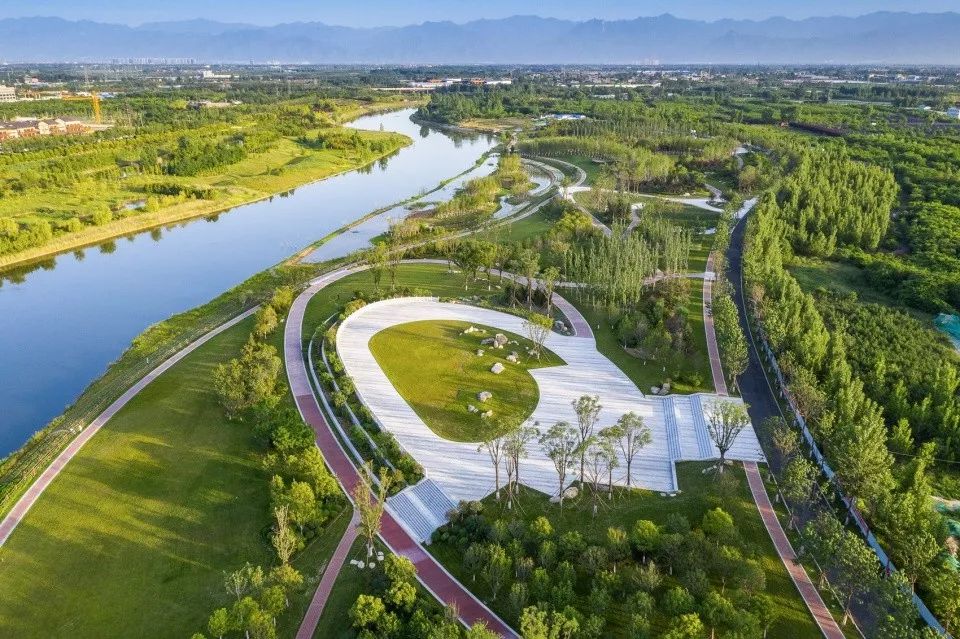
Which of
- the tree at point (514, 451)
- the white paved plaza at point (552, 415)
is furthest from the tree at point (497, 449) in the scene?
the white paved plaza at point (552, 415)

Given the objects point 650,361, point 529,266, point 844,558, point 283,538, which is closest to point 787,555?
point 844,558

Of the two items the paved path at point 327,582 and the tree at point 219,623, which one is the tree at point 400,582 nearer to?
the paved path at point 327,582

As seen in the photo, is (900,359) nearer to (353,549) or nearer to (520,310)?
(520,310)

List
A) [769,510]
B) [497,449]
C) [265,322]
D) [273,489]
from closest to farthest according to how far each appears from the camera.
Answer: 1. [273,489]
2. [769,510]
3. [497,449]
4. [265,322]

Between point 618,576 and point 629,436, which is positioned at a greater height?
point 629,436

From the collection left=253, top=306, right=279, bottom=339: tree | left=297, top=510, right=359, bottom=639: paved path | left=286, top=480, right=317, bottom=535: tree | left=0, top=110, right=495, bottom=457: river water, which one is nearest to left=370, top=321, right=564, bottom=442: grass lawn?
left=253, top=306, right=279, bottom=339: tree

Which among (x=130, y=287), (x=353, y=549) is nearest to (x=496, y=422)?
(x=353, y=549)

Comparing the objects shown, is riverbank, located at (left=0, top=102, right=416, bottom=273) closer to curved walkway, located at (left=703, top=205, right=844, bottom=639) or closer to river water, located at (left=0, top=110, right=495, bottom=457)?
river water, located at (left=0, top=110, right=495, bottom=457)

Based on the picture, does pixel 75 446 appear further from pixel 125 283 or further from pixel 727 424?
pixel 727 424
